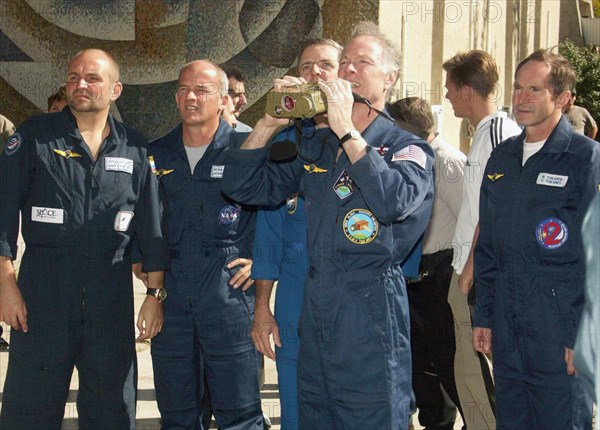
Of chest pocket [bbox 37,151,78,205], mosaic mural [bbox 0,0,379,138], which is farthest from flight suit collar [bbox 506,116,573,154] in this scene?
mosaic mural [bbox 0,0,379,138]

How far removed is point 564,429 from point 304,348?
3.86ft

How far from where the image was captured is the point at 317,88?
3.60 m

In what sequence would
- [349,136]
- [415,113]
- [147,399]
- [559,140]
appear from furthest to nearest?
[147,399], [415,113], [559,140], [349,136]

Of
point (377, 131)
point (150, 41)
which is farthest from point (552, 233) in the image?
point (150, 41)

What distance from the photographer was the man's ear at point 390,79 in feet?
13.0

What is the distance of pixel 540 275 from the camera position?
13.1 ft

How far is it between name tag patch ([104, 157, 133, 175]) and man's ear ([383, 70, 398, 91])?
139 centimetres

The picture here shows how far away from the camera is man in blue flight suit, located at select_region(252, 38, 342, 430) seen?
4.24 meters

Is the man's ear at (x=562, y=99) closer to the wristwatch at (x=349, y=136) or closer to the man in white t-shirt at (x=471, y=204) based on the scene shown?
the man in white t-shirt at (x=471, y=204)

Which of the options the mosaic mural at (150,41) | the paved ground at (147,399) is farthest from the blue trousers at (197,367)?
the mosaic mural at (150,41)

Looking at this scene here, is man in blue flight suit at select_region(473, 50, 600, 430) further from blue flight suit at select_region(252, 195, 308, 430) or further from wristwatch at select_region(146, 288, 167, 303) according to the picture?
wristwatch at select_region(146, 288, 167, 303)

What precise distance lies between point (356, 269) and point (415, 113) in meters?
2.28

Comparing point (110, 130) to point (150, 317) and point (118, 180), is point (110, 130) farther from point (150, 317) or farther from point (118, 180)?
point (150, 317)

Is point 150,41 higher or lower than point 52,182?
higher
